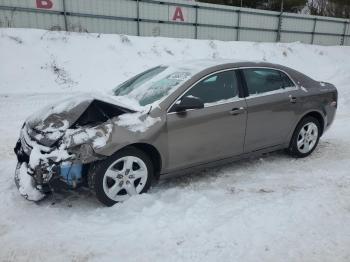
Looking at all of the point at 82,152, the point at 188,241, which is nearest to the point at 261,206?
the point at 188,241

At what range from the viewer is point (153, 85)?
4359 mm

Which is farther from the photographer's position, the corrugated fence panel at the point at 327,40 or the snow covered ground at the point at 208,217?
the corrugated fence panel at the point at 327,40

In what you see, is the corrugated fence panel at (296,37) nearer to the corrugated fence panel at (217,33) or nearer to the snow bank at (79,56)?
the corrugated fence panel at (217,33)

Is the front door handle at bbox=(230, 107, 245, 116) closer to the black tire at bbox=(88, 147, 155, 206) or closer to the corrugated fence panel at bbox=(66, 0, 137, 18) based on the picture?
the black tire at bbox=(88, 147, 155, 206)

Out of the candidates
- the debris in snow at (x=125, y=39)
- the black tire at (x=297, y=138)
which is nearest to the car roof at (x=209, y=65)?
Result: the black tire at (x=297, y=138)

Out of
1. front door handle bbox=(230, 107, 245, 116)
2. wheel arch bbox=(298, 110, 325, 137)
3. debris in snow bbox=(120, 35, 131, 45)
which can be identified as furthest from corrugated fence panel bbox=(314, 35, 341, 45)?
front door handle bbox=(230, 107, 245, 116)

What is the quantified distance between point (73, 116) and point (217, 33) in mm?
14287

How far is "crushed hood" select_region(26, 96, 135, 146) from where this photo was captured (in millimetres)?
3703

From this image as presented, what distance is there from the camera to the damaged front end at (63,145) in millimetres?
3434

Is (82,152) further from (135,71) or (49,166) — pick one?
(135,71)

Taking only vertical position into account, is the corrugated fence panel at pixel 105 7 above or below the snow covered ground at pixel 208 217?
above

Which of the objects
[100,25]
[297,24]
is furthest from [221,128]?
[297,24]

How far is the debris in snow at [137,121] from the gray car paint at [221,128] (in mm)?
45

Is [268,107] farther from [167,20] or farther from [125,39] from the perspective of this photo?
[167,20]
